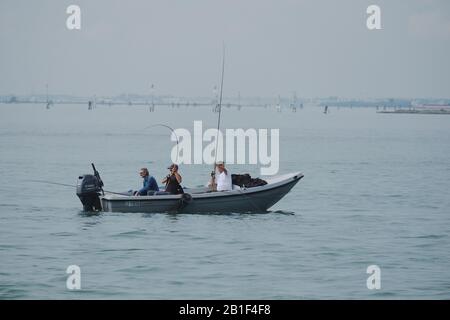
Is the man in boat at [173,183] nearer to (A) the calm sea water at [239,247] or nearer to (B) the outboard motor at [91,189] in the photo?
(A) the calm sea water at [239,247]

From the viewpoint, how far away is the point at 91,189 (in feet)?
96.1

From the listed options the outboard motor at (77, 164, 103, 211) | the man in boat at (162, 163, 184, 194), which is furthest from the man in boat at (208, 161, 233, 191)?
the outboard motor at (77, 164, 103, 211)

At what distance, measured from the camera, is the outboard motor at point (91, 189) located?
2905 centimetres

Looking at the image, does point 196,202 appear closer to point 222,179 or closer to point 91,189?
point 222,179

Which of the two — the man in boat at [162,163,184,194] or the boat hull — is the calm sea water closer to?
the boat hull

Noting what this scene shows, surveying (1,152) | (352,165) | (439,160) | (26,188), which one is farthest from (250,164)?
(26,188)

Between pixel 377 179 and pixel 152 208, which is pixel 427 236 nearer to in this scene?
pixel 152 208

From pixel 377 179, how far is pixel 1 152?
31449mm

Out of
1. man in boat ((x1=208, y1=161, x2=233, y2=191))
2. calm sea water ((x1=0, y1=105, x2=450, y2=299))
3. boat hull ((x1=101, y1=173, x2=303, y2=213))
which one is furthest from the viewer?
man in boat ((x1=208, y1=161, x2=233, y2=191))

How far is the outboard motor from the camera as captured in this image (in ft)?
95.3

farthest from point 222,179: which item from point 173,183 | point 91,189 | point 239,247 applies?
point 91,189

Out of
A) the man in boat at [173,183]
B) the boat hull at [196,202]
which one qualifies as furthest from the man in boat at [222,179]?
the man in boat at [173,183]

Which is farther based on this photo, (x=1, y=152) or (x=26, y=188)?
(x=1, y=152)
